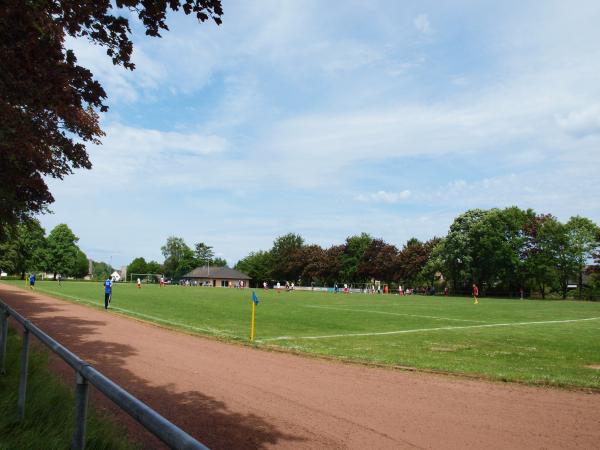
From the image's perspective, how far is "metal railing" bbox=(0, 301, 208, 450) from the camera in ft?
6.55

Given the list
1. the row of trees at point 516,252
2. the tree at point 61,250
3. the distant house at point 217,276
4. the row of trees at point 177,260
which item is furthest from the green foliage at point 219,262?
the row of trees at point 516,252

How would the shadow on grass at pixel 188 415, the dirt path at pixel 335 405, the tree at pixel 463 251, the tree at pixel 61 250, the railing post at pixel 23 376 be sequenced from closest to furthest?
the railing post at pixel 23 376 < the shadow on grass at pixel 188 415 < the dirt path at pixel 335 405 < the tree at pixel 463 251 < the tree at pixel 61 250

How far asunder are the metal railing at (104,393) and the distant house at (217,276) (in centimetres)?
13829

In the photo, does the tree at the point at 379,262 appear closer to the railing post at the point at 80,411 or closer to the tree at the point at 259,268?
the tree at the point at 259,268

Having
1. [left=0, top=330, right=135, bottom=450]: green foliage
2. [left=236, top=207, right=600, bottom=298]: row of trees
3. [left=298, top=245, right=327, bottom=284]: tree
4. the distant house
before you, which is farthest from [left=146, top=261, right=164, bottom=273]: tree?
[left=0, top=330, right=135, bottom=450]: green foliage

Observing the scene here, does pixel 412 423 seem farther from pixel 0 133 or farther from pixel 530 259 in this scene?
pixel 530 259

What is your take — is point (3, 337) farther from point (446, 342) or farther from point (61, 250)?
point (61, 250)

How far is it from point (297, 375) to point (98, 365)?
13.2 feet

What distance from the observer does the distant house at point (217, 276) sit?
143875 mm

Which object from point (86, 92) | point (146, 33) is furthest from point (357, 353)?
point (146, 33)

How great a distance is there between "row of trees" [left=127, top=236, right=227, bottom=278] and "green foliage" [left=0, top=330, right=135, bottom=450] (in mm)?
162825

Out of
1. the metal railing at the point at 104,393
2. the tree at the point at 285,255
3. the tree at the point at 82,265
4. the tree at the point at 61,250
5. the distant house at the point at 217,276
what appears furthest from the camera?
the distant house at the point at 217,276

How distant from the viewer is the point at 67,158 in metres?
14.5

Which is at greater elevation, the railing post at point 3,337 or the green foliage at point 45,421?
the railing post at point 3,337
